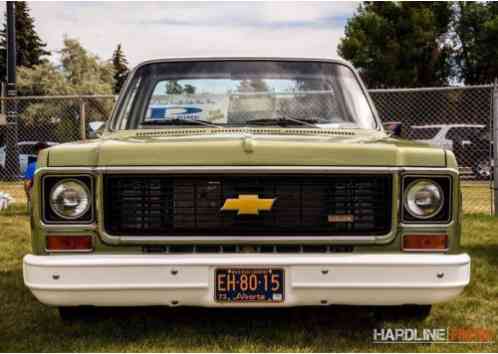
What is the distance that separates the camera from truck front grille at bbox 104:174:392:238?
12.5 feet

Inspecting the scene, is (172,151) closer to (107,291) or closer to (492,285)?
(107,291)

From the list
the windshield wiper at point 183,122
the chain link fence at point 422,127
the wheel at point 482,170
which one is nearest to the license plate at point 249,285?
the windshield wiper at point 183,122

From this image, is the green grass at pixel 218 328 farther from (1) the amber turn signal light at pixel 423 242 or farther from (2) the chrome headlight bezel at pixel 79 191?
(2) the chrome headlight bezel at pixel 79 191

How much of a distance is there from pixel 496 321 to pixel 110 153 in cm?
264

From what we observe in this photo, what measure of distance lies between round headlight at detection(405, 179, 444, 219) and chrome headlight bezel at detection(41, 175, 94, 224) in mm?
1617

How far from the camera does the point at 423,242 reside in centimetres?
389

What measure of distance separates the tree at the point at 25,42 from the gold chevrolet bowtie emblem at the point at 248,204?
4905 cm

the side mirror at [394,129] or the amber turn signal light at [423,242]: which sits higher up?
the side mirror at [394,129]

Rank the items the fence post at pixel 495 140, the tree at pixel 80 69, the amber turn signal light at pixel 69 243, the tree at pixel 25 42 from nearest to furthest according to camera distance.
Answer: the amber turn signal light at pixel 69 243 < the fence post at pixel 495 140 < the tree at pixel 80 69 < the tree at pixel 25 42

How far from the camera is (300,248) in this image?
12.6 ft

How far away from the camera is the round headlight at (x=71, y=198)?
12.7 feet

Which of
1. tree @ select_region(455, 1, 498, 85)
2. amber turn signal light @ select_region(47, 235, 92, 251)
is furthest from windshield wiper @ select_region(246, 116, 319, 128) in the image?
tree @ select_region(455, 1, 498, 85)

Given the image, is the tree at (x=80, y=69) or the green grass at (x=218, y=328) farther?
the tree at (x=80, y=69)

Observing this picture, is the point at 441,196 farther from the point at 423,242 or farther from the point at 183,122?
the point at 183,122
